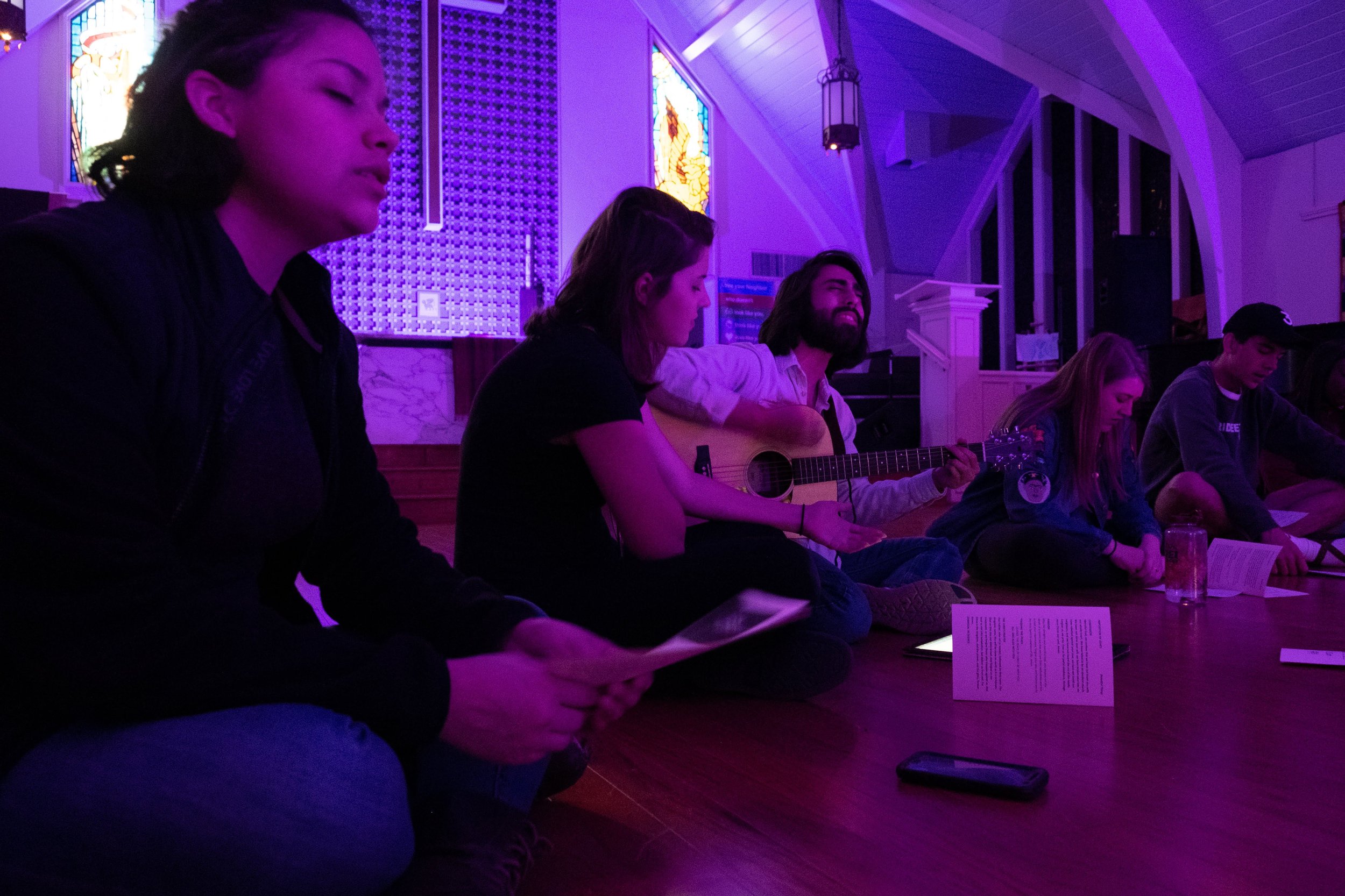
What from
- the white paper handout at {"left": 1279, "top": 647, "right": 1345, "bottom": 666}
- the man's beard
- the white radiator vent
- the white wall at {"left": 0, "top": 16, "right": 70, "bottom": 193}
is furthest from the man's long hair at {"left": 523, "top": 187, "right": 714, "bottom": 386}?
the white radiator vent

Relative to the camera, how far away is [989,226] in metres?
11.5

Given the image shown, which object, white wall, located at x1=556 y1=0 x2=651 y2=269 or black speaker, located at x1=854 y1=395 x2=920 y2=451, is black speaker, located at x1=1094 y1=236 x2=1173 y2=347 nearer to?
black speaker, located at x1=854 y1=395 x2=920 y2=451

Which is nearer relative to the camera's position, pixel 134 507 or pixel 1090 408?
pixel 134 507

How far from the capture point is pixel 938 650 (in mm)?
2469

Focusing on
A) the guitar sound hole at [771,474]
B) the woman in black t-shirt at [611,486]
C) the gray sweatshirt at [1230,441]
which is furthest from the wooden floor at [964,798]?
the gray sweatshirt at [1230,441]

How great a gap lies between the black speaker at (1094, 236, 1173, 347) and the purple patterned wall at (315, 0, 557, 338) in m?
4.84

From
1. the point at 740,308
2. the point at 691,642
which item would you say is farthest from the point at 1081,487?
the point at 740,308

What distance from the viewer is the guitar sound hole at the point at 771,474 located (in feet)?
10.5

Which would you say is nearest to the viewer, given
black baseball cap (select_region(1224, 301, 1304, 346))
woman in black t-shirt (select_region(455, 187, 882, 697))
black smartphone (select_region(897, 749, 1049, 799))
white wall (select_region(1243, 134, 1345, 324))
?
black smartphone (select_region(897, 749, 1049, 799))

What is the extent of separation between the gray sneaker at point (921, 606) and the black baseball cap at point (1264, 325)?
6.62 ft

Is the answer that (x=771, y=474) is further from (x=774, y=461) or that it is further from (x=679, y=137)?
(x=679, y=137)

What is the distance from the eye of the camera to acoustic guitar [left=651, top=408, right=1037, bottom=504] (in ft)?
10.3

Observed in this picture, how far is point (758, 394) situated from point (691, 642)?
7.83ft

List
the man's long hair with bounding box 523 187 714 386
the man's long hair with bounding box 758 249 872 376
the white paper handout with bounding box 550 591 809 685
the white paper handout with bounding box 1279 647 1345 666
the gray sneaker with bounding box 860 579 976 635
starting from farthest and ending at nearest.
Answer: the man's long hair with bounding box 758 249 872 376
the gray sneaker with bounding box 860 579 976 635
the white paper handout with bounding box 1279 647 1345 666
the man's long hair with bounding box 523 187 714 386
the white paper handout with bounding box 550 591 809 685
